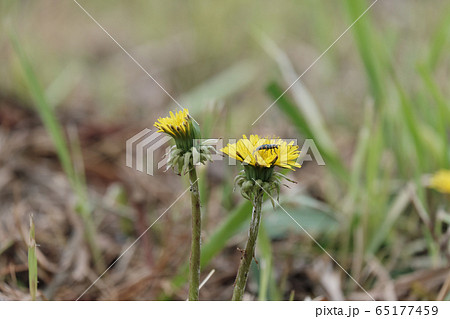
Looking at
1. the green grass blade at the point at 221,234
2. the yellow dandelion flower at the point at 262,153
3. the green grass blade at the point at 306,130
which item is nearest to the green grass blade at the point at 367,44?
the green grass blade at the point at 306,130

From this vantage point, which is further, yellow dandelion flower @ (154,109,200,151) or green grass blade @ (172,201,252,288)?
green grass blade @ (172,201,252,288)

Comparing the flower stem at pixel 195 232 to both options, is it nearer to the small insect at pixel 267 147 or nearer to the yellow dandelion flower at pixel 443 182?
the small insect at pixel 267 147

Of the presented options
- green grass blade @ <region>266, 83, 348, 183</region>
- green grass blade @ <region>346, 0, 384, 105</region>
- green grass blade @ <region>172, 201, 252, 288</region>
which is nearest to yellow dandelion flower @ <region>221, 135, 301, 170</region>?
green grass blade @ <region>172, 201, 252, 288</region>

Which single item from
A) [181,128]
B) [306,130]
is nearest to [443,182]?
[306,130]

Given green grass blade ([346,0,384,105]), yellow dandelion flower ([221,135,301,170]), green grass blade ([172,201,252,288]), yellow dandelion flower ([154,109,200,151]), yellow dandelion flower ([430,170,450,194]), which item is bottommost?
green grass blade ([172,201,252,288])

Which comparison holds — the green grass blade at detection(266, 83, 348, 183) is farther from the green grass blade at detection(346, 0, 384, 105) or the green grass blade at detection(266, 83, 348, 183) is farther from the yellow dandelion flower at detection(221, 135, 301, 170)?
the yellow dandelion flower at detection(221, 135, 301, 170)

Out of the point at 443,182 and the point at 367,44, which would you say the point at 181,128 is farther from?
the point at 367,44
